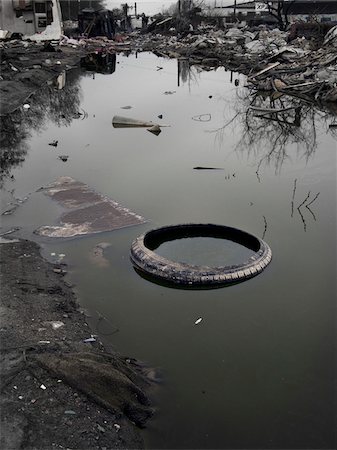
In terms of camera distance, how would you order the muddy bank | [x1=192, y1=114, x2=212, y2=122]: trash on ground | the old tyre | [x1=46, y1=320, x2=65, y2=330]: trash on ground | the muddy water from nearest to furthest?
the muddy bank < the muddy water < [x1=46, y1=320, x2=65, y2=330]: trash on ground < the old tyre < [x1=192, y1=114, x2=212, y2=122]: trash on ground

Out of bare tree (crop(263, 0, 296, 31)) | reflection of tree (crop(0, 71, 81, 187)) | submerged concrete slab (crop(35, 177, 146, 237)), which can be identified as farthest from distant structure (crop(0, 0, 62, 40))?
submerged concrete slab (crop(35, 177, 146, 237))

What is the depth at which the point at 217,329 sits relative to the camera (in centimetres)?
411

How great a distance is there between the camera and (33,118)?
11828 millimetres

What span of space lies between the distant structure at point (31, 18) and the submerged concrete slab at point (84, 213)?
21004mm

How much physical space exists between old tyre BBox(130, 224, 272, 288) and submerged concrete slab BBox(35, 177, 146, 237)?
0.62 meters

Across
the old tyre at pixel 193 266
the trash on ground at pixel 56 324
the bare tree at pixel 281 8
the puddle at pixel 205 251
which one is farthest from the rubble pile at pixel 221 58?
the trash on ground at pixel 56 324

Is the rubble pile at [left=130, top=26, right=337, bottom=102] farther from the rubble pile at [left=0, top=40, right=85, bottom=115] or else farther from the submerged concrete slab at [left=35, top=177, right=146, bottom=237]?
the submerged concrete slab at [left=35, top=177, right=146, bottom=237]

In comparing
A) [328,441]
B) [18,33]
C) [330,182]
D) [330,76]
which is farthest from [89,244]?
[18,33]

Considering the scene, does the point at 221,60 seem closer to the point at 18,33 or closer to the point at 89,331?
the point at 18,33

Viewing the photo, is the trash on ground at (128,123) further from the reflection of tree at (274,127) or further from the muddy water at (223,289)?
the reflection of tree at (274,127)

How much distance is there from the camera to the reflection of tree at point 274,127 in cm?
921

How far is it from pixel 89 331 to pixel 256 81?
14335 millimetres

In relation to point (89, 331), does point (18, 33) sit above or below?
above

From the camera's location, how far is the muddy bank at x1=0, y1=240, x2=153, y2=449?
2619 millimetres
